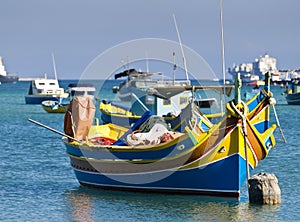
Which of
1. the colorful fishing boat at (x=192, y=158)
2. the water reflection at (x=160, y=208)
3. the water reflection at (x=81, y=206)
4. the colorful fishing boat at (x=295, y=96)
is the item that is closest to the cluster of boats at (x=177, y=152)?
the colorful fishing boat at (x=192, y=158)

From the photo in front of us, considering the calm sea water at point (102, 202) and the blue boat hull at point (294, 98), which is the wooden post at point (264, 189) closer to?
the calm sea water at point (102, 202)

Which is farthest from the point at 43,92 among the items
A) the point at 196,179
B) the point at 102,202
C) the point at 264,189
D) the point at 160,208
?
the point at 264,189

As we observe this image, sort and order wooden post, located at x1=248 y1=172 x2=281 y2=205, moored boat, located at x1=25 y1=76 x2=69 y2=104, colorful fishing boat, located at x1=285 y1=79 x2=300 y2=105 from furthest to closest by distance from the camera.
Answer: moored boat, located at x1=25 y1=76 x2=69 y2=104 → colorful fishing boat, located at x1=285 y1=79 x2=300 y2=105 → wooden post, located at x1=248 y1=172 x2=281 y2=205

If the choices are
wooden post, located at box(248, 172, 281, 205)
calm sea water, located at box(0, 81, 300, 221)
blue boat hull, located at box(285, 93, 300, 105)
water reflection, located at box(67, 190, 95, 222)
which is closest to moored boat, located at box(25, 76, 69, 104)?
blue boat hull, located at box(285, 93, 300, 105)

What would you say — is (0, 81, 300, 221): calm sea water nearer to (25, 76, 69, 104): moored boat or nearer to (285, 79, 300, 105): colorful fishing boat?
(285, 79, 300, 105): colorful fishing boat

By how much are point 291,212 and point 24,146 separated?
701 inches

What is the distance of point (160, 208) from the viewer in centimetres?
1861

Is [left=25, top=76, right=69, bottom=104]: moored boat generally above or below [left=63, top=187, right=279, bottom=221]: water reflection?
above

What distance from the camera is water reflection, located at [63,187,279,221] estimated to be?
1769cm

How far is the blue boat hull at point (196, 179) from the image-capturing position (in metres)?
18.8

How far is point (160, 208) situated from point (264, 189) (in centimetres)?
239

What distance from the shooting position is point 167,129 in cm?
2100

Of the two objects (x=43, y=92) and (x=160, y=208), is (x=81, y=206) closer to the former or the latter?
(x=160, y=208)

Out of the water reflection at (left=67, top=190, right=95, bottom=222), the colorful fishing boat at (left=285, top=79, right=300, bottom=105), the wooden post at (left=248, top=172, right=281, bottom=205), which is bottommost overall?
the water reflection at (left=67, top=190, right=95, bottom=222)
